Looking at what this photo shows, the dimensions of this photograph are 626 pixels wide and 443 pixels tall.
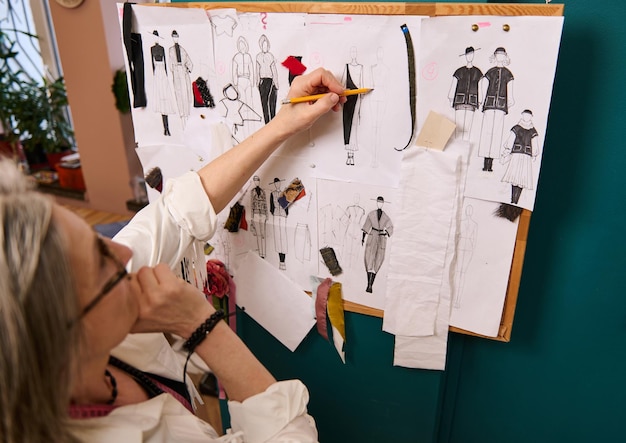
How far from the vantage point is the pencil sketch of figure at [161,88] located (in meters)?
1.10

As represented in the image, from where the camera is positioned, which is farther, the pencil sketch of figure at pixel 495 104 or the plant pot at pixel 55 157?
the plant pot at pixel 55 157

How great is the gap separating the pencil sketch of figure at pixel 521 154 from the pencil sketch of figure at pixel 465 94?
79 mm

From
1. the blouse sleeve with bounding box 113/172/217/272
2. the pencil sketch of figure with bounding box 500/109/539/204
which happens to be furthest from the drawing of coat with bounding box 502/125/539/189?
the blouse sleeve with bounding box 113/172/217/272

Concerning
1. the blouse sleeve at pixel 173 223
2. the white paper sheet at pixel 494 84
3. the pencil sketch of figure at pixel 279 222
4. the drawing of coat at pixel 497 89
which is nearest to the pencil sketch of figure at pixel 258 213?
the pencil sketch of figure at pixel 279 222

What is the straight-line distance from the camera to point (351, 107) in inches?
37.9

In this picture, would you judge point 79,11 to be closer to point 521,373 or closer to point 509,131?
point 509,131

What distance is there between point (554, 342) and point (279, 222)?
70 cm

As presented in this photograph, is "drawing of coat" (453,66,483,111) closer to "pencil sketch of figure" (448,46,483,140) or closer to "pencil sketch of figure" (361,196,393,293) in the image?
"pencil sketch of figure" (448,46,483,140)

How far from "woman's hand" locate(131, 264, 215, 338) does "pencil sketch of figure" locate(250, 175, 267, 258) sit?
34cm

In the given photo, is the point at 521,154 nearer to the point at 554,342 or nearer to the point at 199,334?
the point at 554,342

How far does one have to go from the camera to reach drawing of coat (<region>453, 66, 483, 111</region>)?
85cm

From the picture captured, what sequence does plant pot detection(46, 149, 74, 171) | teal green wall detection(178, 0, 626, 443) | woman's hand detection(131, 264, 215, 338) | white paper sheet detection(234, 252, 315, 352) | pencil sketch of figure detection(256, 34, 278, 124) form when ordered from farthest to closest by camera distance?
plant pot detection(46, 149, 74, 171), white paper sheet detection(234, 252, 315, 352), pencil sketch of figure detection(256, 34, 278, 124), teal green wall detection(178, 0, 626, 443), woman's hand detection(131, 264, 215, 338)

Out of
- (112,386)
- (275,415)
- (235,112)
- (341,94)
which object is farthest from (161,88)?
(275,415)

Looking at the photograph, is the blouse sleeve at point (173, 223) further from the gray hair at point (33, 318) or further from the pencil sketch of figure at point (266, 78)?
the gray hair at point (33, 318)
